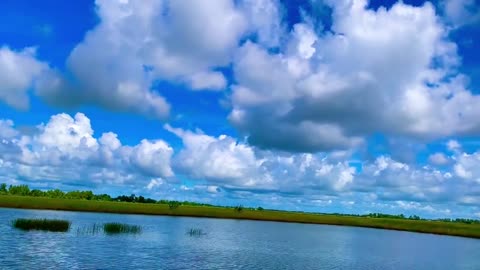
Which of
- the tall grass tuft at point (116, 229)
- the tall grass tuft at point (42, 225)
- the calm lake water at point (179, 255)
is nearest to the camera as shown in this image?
the calm lake water at point (179, 255)

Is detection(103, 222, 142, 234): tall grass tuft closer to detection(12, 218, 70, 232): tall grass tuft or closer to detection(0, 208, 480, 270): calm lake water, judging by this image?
detection(0, 208, 480, 270): calm lake water

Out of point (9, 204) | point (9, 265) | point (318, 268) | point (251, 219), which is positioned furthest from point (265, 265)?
point (251, 219)

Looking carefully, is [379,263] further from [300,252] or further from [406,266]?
[300,252]

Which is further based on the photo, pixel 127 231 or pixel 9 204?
pixel 9 204

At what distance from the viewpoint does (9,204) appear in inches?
4695

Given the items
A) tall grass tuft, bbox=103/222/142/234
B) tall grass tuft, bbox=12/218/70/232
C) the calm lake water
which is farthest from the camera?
tall grass tuft, bbox=103/222/142/234

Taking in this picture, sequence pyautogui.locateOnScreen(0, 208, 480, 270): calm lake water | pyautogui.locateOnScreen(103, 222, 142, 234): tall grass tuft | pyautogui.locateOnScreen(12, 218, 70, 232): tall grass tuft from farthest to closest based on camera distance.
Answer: pyautogui.locateOnScreen(103, 222, 142, 234): tall grass tuft → pyautogui.locateOnScreen(12, 218, 70, 232): tall grass tuft → pyautogui.locateOnScreen(0, 208, 480, 270): calm lake water

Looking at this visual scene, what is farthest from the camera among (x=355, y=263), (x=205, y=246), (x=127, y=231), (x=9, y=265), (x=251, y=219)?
(x=251, y=219)

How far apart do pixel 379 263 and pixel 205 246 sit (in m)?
20.8

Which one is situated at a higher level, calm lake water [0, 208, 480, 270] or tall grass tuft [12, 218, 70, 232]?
tall grass tuft [12, 218, 70, 232]

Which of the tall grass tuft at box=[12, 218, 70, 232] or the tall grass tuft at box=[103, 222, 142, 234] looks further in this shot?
the tall grass tuft at box=[103, 222, 142, 234]

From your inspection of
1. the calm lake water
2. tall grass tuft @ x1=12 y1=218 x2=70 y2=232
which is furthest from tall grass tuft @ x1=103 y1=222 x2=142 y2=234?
tall grass tuft @ x1=12 y1=218 x2=70 y2=232

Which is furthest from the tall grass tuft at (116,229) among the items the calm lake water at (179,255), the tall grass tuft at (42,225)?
the tall grass tuft at (42,225)

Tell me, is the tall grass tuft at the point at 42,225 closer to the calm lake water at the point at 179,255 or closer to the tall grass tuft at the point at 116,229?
the calm lake water at the point at 179,255
